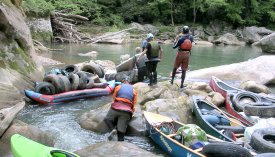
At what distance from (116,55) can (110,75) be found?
8950 millimetres

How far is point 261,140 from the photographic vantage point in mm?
6492

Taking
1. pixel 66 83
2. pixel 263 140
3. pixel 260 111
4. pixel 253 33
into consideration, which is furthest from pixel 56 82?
pixel 253 33

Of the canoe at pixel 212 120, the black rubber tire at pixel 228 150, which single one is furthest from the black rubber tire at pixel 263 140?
the black rubber tire at pixel 228 150

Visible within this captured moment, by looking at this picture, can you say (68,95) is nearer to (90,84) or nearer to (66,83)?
(66,83)

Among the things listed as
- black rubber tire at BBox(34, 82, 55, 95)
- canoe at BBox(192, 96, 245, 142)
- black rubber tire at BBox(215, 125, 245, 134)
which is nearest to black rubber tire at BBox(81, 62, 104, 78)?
black rubber tire at BBox(34, 82, 55, 95)

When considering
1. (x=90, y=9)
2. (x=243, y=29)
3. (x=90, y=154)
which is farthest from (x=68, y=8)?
(x=90, y=154)

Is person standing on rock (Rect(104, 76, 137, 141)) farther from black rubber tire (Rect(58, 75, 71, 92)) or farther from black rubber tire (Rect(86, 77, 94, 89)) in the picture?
black rubber tire (Rect(86, 77, 94, 89))

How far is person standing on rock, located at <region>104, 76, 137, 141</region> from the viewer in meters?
7.70

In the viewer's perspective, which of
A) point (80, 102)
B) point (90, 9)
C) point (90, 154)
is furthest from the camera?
point (90, 9)

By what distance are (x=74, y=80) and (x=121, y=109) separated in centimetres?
402

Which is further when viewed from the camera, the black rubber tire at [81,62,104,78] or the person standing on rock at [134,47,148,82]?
the black rubber tire at [81,62,104,78]

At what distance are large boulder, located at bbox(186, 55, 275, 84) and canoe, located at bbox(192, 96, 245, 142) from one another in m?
5.09

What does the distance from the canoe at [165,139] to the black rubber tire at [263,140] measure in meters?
0.77

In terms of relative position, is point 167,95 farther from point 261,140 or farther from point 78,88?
point 261,140
